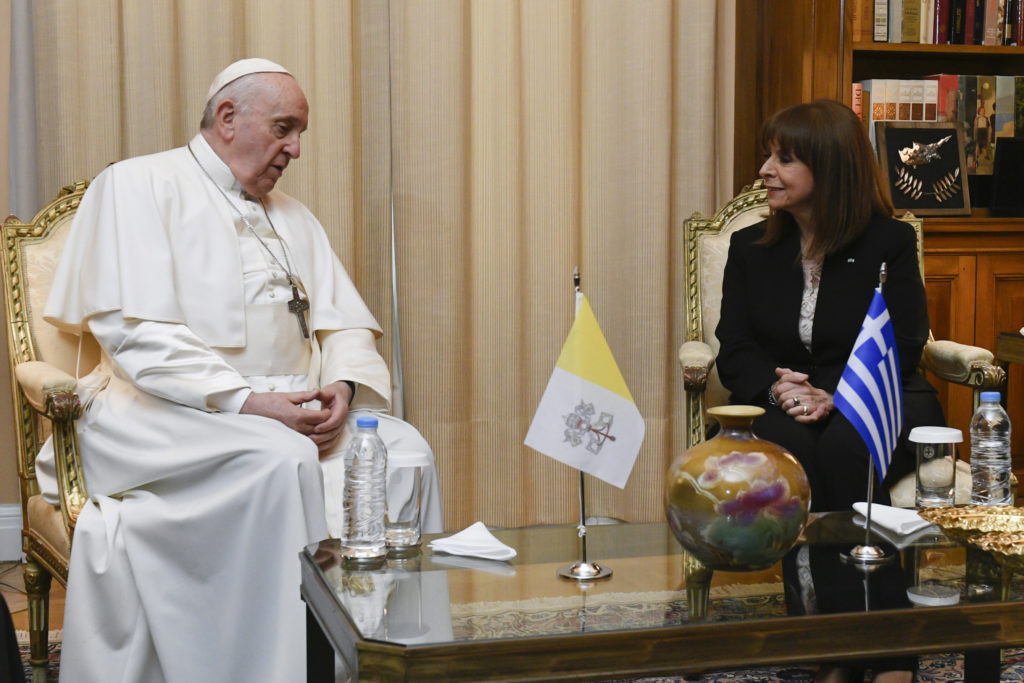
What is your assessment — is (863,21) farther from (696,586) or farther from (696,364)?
(696,586)

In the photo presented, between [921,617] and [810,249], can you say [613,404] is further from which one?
[810,249]

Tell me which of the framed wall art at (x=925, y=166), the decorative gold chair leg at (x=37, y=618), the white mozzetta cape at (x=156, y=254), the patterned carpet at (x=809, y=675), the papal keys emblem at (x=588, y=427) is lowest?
the patterned carpet at (x=809, y=675)

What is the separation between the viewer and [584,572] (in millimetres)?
1970

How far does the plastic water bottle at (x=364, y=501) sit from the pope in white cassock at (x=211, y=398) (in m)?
0.25

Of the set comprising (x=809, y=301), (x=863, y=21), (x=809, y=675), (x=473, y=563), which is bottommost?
(x=809, y=675)

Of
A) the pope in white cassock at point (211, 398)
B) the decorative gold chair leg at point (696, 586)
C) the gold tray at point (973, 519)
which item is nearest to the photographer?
the decorative gold chair leg at point (696, 586)

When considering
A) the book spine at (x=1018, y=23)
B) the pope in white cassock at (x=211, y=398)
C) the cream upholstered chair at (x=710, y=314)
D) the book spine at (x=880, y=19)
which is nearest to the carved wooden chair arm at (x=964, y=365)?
the cream upholstered chair at (x=710, y=314)

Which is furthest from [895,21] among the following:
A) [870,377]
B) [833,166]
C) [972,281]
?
[870,377]

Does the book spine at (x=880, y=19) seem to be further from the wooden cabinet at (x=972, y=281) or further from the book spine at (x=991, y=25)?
the wooden cabinet at (x=972, y=281)

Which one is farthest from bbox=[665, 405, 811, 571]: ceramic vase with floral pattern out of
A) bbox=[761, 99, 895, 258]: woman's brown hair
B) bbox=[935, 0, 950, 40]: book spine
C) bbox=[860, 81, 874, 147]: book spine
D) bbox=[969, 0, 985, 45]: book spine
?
bbox=[969, 0, 985, 45]: book spine

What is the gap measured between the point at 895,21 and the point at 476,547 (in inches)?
113

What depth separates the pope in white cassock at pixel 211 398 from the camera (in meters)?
2.52

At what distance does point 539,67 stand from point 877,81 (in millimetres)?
1185

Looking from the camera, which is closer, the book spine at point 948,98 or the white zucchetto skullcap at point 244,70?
the white zucchetto skullcap at point 244,70
